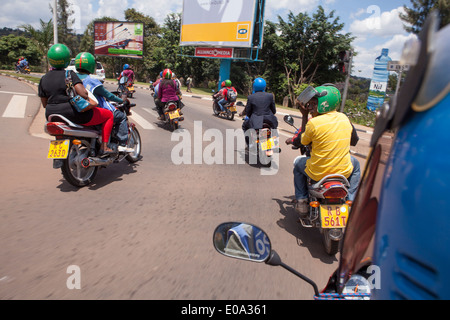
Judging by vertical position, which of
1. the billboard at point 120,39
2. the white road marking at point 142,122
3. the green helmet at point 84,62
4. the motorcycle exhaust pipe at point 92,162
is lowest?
the white road marking at point 142,122

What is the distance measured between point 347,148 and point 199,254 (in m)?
1.80

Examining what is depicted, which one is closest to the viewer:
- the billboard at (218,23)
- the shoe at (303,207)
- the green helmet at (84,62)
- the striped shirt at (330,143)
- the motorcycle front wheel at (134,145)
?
the striped shirt at (330,143)

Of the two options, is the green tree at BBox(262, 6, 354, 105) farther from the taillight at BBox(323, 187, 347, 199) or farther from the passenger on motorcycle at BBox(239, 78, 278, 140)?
the taillight at BBox(323, 187, 347, 199)

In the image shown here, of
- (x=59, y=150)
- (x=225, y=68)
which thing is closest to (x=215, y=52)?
(x=225, y=68)

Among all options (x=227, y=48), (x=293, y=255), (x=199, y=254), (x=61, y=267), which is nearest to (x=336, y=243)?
(x=293, y=255)

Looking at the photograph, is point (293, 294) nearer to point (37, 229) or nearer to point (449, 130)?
point (449, 130)

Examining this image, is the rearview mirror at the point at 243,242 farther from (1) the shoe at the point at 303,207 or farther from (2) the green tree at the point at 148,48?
(2) the green tree at the point at 148,48

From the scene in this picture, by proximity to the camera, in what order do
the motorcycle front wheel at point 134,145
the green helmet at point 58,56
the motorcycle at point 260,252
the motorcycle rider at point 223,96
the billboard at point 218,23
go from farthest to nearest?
the billboard at point 218,23 → the motorcycle rider at point 223,96 → the motorcycle front wheel at point 134,145 → the green helmet at point 58,56 → the motorcycle at point 260,252

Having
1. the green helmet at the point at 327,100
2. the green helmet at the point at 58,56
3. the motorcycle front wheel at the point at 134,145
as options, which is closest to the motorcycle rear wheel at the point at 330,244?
the green helmet at the point at 327,100

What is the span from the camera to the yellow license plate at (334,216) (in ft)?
9.86

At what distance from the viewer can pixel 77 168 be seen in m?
4.46

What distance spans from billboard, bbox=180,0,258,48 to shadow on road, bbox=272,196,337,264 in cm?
2004

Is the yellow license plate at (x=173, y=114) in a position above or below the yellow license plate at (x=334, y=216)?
above

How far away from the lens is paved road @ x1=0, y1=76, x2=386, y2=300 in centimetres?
244
